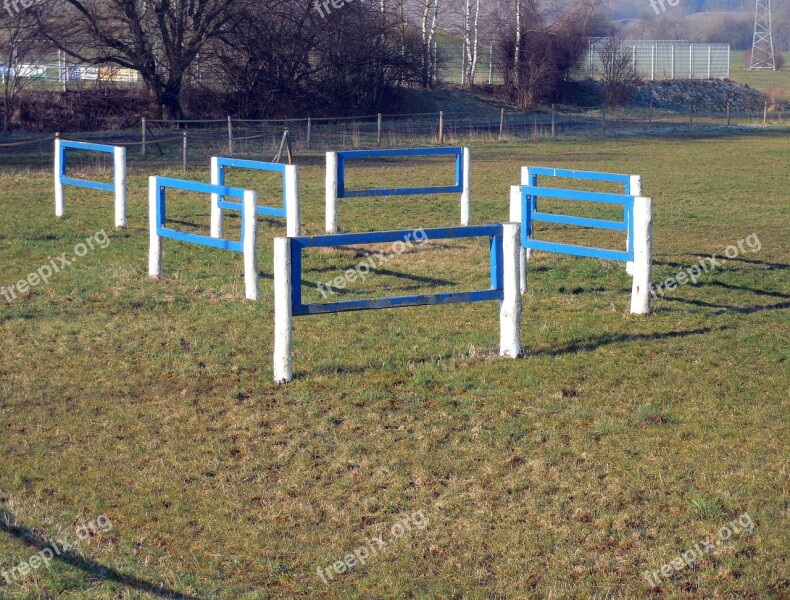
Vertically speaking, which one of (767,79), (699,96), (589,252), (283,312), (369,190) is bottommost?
(283,312)

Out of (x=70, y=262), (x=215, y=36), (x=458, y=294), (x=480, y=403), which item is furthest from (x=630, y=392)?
(x=215, y=36)

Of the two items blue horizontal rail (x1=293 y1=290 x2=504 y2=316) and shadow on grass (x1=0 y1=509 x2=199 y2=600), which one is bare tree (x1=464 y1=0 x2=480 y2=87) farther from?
shadow on grass (x1=0 y1=509 x2=199 y2=600)

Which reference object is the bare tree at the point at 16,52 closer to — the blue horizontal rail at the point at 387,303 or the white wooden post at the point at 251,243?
the white wooden post at the point at 251,243

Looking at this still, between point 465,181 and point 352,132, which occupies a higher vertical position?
point 352,132

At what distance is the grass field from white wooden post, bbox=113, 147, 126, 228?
2.95 metres

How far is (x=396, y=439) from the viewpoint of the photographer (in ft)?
20.9

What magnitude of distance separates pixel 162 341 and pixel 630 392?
3.92 m

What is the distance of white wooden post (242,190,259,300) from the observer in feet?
33.6

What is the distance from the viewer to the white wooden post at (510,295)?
8172mm

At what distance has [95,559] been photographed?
4734 mm

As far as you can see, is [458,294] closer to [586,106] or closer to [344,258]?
[344,258]

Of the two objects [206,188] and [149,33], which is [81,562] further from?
[149,33]

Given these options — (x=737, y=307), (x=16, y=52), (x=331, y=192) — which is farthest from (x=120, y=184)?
(x=16, y=52)

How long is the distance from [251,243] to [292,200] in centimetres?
255
